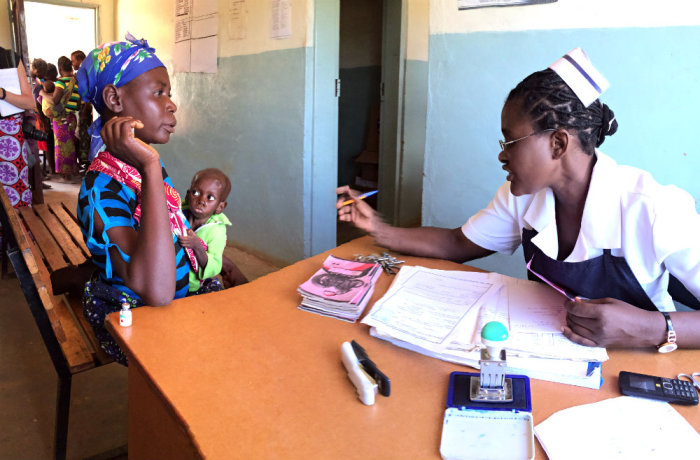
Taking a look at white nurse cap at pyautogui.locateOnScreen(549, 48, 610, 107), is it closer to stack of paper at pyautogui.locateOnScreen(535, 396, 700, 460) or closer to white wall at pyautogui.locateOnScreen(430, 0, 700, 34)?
stack of paper at pyautogui.locateOnScreen(535, 396, 700, 460)

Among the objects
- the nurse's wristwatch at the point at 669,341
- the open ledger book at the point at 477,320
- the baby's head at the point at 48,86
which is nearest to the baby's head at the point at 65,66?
the baby's head at the point at 48,86

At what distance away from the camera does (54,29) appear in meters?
10.1

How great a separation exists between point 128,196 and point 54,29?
33.5ft

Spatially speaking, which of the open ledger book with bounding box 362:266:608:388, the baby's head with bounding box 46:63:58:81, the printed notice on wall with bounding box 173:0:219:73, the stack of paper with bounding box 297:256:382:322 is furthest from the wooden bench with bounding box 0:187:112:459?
the baby's head with bounding box 46:63:58:81

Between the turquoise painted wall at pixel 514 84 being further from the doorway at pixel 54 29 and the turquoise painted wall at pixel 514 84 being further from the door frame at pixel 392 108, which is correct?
the doorway at pixel 54 29

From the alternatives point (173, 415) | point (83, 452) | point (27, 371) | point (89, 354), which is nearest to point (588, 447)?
point (173, 415)

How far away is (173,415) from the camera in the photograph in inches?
42.2

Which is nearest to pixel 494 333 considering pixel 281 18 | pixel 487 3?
pixel 487 3

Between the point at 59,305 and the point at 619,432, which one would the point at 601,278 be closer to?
the point at 619,432

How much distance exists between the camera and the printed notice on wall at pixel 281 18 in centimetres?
387

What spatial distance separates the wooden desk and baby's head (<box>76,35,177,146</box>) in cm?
63

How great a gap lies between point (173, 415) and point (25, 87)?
374cm

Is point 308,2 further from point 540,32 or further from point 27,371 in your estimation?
point 27,371

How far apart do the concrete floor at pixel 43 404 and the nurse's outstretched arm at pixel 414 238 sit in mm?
1317
